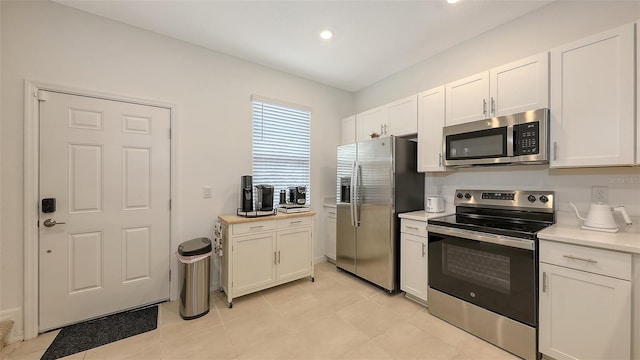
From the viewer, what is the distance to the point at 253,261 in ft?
8.88

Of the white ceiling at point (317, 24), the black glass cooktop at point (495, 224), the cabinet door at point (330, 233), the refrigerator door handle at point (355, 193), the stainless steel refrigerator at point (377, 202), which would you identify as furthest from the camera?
the cabinet door at point (330, 233)

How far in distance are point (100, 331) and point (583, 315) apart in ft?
12.1

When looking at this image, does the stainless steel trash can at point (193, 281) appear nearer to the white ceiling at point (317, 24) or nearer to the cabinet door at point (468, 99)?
the white ceiling at point (317, 24)

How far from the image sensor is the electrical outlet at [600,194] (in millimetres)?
1906

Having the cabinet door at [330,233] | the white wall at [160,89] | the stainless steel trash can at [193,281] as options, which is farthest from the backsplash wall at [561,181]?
the stainless steel trash can at [193,281]

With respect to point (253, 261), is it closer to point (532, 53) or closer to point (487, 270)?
point (487, 270)

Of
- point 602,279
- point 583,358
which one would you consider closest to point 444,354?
point 583,358

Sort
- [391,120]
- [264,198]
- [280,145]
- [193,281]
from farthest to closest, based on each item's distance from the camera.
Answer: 1. [280,145]
2. [391,120]
3. [264,198]
4. [193,281]

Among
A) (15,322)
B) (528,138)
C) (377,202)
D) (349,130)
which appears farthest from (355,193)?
(15,322)

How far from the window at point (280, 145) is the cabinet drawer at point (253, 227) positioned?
0.64 metres

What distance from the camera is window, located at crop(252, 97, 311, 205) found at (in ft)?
10.8

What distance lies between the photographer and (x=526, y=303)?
1.78 metres

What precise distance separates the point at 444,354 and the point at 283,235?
1868 mm

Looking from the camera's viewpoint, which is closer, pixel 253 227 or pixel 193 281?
pixel 193 281
